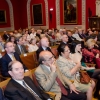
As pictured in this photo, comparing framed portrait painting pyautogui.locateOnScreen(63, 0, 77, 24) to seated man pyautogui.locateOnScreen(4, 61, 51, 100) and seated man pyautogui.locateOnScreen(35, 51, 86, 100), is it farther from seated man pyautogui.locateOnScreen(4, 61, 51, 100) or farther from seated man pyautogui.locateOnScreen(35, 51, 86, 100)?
seated man pyautogui.locateOnScreen(4, 61, 51, 100)

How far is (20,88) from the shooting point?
2572 mm

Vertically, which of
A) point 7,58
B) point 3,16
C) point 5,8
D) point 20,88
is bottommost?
point 20,88

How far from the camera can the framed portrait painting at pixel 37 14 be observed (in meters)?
16.3

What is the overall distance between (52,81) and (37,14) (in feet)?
47.2

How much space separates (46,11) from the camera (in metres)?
15.8

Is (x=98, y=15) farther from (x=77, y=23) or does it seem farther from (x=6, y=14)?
(x=6, y=14)

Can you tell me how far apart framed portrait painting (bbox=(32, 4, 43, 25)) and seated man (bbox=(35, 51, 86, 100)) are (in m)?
13.5

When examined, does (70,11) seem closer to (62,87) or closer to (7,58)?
(7,58)

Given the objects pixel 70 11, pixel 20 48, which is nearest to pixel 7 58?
pixel 20 48

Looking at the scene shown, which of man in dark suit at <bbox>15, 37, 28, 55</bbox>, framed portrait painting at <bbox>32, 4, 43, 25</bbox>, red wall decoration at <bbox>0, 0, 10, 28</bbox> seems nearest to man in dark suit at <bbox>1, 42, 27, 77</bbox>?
man in dark suit at <bbox>15, 37, 28, 55</bbox>

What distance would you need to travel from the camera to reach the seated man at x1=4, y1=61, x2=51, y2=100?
2.47 meters

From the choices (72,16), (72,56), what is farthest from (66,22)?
(72,56)

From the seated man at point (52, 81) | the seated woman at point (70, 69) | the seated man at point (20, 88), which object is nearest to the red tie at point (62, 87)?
the seated man at point (52, 81)

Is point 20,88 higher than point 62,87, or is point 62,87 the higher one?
point 20,88
